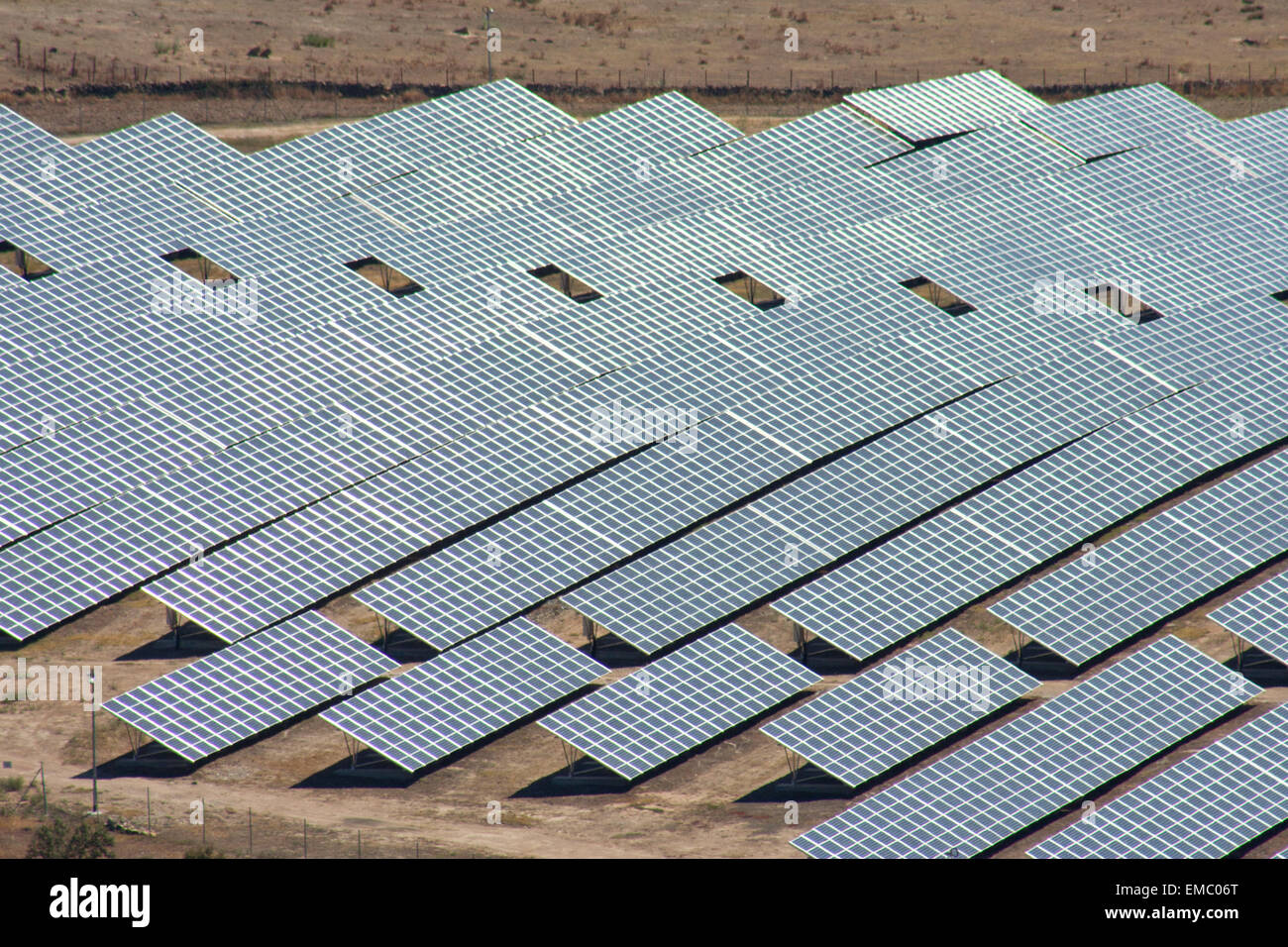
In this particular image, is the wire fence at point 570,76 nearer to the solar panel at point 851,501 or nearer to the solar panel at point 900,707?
the solar panel at point 851,501

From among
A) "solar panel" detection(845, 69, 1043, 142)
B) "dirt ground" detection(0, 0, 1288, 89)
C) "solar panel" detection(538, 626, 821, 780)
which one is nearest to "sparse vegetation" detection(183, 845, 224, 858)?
"solar panel" detection(538, 626, 821, 780)

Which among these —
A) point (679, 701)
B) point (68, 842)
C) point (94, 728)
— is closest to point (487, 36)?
point (679, 701)

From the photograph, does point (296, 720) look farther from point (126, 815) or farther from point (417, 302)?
point (417, 302)

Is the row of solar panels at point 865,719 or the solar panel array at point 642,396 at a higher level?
the solar panel array at point 642,396

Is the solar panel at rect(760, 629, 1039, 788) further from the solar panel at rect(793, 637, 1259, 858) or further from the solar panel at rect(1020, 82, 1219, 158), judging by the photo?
the solar panel at rect(1020, 82, 1219, 158)

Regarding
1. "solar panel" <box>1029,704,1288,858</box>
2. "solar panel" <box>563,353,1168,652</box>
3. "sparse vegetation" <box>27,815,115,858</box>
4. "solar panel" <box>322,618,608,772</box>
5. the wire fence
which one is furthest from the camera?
the wire fence

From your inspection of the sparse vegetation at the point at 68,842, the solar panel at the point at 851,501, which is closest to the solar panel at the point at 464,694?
the solar panel at the point at 851,501
